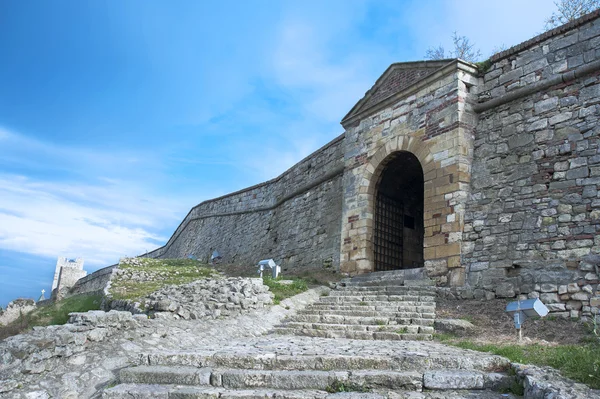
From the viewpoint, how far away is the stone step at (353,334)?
21.0 feet

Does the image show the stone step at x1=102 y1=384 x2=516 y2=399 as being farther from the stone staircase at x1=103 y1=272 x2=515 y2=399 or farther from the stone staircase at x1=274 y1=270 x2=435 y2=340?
the stone staircase at x1=274 y1=270 x2=435 y2=340

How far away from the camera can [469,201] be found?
8.76m

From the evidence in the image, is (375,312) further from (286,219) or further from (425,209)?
(286,219)

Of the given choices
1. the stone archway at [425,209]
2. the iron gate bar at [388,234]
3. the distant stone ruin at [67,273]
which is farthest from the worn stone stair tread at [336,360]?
the distant stone ruin at [67,273]

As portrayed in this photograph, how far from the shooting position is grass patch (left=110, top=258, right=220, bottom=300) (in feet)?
34.9

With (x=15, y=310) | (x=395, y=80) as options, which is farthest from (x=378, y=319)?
(x=15, y=310)

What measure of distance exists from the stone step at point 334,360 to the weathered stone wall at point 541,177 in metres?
2.98

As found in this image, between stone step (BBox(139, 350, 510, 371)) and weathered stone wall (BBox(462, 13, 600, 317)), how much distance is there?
2.98 meters

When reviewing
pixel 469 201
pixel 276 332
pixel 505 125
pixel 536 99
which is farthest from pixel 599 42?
pixel 276 332

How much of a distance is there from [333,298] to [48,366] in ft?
17.0

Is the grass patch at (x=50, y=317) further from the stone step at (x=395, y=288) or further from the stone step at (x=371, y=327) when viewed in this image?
the stone step at (x=395, y=288)

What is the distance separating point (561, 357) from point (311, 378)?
2223 mm

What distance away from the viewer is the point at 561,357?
4.15 m

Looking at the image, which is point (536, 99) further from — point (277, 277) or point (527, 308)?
point (277, 277)
